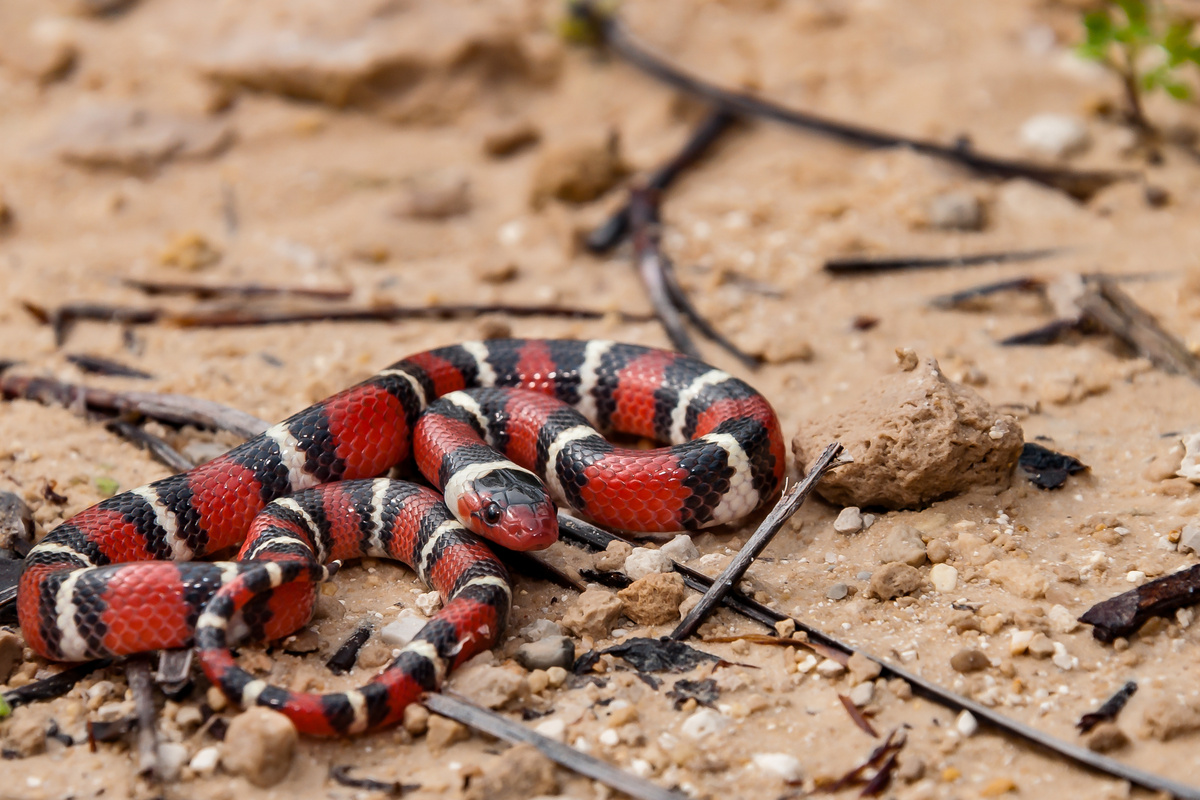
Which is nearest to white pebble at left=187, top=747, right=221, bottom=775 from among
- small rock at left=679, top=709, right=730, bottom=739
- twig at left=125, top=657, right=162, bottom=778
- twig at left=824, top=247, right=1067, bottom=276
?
twig at left=125, top=657, right=162, bottom=778

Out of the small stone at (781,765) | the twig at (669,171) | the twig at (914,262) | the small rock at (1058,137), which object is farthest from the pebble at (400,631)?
the small rock at (1058,137)

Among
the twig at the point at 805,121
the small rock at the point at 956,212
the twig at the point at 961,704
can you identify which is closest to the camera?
the twig at the point at 961,704

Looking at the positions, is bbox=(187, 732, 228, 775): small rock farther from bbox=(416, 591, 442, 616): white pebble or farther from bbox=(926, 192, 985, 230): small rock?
bbox=(926, 192, 985, 230): small rock

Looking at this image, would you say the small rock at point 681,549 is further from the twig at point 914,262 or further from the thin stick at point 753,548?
the twig at point 914,262

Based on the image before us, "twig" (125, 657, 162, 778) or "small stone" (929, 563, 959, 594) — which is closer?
"twig" (125, 657, 162, 778)

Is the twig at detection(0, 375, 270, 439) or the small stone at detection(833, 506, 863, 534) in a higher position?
the twig at detection(0, 375, 270, 439)

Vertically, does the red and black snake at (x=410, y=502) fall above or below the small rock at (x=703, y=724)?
above
